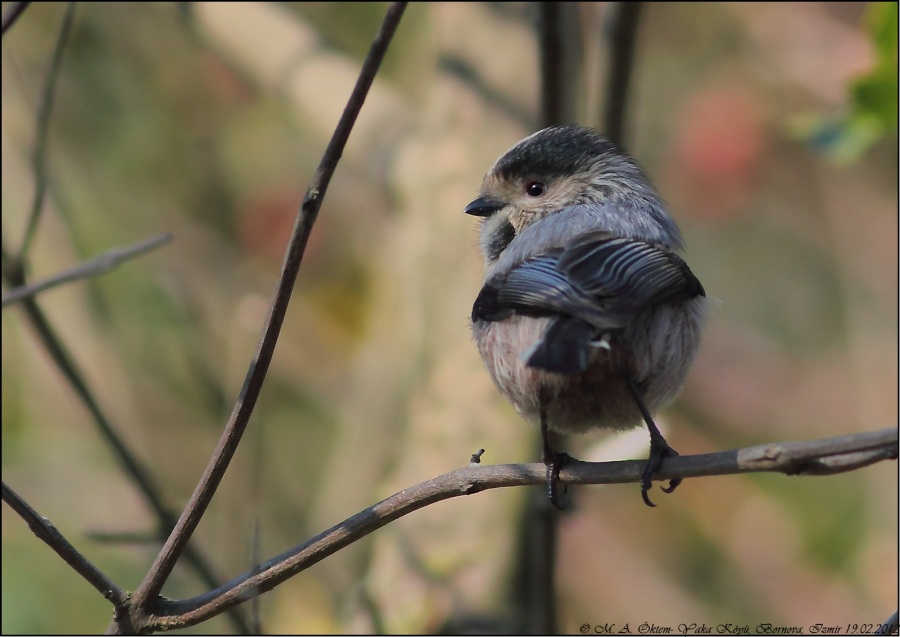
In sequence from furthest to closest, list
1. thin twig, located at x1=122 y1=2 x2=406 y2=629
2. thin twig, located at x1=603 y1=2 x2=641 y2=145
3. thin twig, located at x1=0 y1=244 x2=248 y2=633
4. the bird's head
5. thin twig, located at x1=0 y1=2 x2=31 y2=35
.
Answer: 1. thin twig, located at x1=603 y1=2 x2=641 y2=145
2. the bird's head
3. thin twig, located at x1=0 y1=244 x2=248 y2=633
4. thin twig, located at x1=0 y1=2 x2=31 y2=35
5. thin twig, located at x1=122 y1=2 x2=406 y2=629

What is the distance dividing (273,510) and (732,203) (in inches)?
124

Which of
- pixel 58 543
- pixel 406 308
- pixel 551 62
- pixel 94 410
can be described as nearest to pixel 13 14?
pixel 58 543

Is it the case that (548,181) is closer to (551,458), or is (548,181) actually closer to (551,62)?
(551,62)

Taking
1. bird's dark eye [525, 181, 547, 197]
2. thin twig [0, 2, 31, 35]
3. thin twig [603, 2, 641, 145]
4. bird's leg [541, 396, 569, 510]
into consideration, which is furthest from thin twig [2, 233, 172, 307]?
thin twig [603, 2, 641, 145]

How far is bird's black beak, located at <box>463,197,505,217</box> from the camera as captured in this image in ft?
9.50

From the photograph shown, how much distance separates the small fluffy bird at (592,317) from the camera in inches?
79.7

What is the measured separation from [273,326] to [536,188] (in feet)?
5.09

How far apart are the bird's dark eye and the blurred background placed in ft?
2.08

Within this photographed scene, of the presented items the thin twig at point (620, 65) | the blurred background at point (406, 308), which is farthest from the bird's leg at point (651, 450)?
the thin twig at point (620, 65)

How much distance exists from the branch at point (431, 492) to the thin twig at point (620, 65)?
1.77 meters

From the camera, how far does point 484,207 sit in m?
2.91

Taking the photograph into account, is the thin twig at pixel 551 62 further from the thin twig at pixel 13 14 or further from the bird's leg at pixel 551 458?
the thin twig at pixel 13 14

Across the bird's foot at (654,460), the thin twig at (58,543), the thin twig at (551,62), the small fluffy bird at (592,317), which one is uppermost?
the thin twig at (551,62)

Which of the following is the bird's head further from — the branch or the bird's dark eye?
the branch
